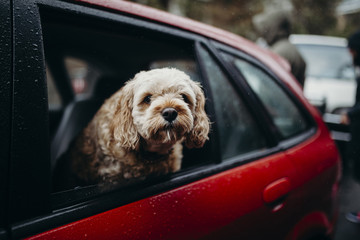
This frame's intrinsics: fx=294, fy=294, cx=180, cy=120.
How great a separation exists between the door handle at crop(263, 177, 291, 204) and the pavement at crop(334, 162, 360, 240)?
1791 mm

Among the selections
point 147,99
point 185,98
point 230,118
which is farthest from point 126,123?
point 230,118

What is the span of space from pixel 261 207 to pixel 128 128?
0.80 metres

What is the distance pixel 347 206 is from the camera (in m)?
3.80

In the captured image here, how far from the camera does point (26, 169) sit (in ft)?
3.06

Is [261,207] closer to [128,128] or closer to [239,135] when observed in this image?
[239,135]

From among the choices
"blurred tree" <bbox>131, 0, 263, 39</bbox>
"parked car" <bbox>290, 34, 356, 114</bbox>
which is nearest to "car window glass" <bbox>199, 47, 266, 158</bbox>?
"parked car" <bbox>290, 34, 356, 114</bbox>

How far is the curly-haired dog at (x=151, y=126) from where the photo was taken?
1228 mm

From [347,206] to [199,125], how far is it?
11.2 ft

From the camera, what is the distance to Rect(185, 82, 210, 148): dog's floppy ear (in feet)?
4.29

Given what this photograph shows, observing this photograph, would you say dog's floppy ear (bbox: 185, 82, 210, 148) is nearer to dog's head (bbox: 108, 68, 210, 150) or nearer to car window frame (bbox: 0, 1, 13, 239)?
dog's head (bbox: 108, 68, 210, 150)

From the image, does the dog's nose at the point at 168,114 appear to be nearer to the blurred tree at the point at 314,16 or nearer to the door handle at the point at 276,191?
the door handle at the point at 276,191

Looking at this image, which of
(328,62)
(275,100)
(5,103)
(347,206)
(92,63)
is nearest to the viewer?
(5,103)

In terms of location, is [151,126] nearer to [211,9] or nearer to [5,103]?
[5,103]

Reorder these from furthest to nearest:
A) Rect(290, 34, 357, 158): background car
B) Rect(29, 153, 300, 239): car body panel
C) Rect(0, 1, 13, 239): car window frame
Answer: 1. Rect(290, 34, 357, 158): background car
2. Rect(29, 153, 300, 239): car body panel
3. Rect(0, 1, 13, 239): car window frame
